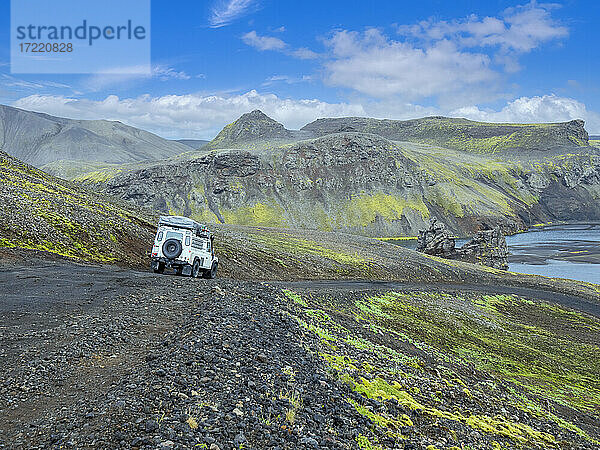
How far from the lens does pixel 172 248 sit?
91.6ft

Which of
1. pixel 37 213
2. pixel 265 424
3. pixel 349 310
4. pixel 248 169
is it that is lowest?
pixel 349 310

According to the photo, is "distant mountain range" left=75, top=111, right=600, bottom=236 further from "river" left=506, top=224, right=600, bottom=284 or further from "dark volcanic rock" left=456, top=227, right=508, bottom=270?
"dark volcanic rock" left=456, top=227, right=508, bottom=270

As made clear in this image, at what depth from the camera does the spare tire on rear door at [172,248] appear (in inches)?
1095

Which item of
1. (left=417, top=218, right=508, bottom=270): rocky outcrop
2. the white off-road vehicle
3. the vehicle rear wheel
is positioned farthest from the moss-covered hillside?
(left=417, top=218, right=508, bottom=270): rocky outcrop

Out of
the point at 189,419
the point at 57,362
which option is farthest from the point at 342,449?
the point at 57,362

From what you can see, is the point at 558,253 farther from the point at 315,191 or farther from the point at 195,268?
the point at 195,268

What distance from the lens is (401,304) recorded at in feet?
117

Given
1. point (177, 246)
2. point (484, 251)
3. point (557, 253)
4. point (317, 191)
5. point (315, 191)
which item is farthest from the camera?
point (317, 191)

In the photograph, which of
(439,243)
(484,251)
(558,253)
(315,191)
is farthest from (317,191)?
(484,251)

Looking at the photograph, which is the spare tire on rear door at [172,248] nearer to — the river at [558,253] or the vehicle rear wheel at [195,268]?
the vehicle rear wheel at [195,268]

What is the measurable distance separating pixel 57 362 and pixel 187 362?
403 cm

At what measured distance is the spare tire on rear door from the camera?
91.2 ft

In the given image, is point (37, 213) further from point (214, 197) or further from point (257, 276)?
point (214, 197)

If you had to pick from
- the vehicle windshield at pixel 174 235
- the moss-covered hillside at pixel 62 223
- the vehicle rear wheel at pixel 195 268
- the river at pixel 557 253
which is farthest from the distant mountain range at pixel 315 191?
the vehicle windshield at pixel 174 235
